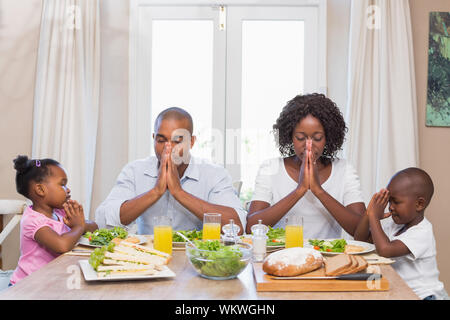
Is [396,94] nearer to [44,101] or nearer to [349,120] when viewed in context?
[349,120]

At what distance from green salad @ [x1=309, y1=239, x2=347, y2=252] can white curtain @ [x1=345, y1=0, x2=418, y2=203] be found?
1868 mm

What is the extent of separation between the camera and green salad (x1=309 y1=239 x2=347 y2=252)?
1.90 metres

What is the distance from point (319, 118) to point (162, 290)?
1520 mm

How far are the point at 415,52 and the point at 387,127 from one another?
2.15 feet

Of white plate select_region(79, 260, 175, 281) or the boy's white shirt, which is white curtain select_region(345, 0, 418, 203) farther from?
white plate select_region(79, 260, 175, 281)

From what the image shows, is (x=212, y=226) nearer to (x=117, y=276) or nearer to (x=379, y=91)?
(x=117, y=276)

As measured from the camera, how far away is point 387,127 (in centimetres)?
375

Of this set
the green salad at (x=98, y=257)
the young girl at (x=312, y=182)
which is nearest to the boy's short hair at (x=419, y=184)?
the young girl at (x=312, y=182)

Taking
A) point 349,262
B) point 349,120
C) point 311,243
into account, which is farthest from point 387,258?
point 349,120

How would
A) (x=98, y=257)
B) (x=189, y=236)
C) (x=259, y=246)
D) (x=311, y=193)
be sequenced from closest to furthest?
(x=98, y=257), (x=259, y=246), (x=189, y=236), (x=311, y=193)

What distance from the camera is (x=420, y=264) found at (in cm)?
195

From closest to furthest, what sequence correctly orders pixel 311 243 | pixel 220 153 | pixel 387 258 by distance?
pixel 387 258, pixel 311 243, pixel 220 153

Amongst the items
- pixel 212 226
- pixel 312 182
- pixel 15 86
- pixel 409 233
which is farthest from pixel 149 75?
pixel 409 233

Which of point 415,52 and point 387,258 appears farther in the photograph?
point 415,52
